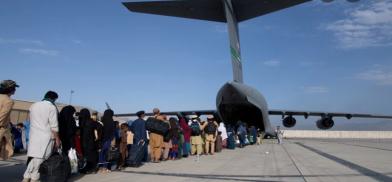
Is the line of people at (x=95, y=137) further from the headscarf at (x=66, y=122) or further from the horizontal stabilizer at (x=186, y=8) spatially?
the horizontal stabilizer at (x=186, y=8)

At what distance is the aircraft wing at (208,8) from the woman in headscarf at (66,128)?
1041cm

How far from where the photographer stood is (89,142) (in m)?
8.52

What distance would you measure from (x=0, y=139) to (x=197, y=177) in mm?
3392

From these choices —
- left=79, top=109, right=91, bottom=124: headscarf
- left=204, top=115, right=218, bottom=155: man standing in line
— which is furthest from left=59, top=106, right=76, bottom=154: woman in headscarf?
left=204, top=115, right=218, bottom=155: man standing in line

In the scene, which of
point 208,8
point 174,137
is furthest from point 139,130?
point 208,8

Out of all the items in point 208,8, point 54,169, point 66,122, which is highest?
point 208,8

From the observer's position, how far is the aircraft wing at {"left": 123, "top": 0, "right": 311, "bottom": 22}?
18.0m

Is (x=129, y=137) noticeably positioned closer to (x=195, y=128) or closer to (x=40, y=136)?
(x=195, y=128)

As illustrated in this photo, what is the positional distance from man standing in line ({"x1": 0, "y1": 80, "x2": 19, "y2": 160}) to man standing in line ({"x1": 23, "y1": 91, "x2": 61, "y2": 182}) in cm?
32

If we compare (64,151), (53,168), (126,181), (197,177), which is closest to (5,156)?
(53,168)

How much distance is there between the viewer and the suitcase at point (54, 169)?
604 cm

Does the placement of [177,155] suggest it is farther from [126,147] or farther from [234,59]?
[234,59]

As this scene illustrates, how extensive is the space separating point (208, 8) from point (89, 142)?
1347 cm

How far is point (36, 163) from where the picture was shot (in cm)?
601
